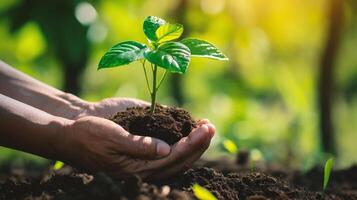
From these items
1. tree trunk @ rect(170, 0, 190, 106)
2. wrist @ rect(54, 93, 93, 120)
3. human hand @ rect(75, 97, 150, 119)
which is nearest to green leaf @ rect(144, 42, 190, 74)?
human hand @ rect(75, 97, 150, 119)

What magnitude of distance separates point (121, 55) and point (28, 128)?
43 cm

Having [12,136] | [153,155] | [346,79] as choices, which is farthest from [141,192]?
[346,79]

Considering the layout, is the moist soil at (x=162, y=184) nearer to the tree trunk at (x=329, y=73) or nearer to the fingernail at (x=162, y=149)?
the fingernail at (x=162, y=149)

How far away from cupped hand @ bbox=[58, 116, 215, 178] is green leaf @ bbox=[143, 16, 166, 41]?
0.33 metres

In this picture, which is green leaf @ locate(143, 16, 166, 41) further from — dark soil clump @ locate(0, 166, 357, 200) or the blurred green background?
the blurred green background

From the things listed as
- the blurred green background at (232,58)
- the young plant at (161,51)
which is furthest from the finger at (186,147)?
the blurred green background at (232,58)

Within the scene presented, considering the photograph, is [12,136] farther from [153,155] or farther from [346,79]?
[346,79]

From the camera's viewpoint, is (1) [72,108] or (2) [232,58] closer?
(1) [72,108]

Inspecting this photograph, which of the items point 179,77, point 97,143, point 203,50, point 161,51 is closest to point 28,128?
point 97,143

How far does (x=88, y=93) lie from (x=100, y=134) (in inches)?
228

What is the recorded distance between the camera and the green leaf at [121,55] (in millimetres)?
1682

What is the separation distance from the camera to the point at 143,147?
1686 mm

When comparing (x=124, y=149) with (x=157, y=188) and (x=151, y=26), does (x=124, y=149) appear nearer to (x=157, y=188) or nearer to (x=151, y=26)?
(x=157, y=188)

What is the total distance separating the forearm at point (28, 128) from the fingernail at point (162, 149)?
0.35m
